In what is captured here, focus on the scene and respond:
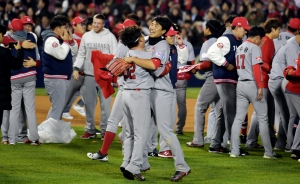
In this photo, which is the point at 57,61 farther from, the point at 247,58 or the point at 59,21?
the point at 247,58

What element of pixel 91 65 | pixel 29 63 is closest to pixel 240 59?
pixel 91 65

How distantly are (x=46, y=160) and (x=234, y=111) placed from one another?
120 inches

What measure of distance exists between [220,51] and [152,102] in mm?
2490

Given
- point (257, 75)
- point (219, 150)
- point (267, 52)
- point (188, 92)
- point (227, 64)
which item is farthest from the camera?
point (188, 92)

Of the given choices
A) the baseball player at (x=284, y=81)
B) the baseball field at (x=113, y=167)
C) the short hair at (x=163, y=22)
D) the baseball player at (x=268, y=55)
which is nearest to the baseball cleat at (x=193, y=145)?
the baseball field at (x=113, y=167)

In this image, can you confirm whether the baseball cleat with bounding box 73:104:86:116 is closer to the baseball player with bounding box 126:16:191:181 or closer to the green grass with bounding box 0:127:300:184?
the green grass with bounding box 0:127:300:184

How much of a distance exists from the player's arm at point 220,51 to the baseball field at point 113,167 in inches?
57.1

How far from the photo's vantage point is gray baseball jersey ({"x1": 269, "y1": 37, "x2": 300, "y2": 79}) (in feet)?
35.3

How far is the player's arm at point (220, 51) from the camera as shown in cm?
1079

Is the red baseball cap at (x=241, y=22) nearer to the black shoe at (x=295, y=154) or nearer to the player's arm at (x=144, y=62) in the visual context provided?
the black shoe at (x=295, y=154)

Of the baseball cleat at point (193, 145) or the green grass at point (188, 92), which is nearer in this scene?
the baseball cleat at point (193, 145)

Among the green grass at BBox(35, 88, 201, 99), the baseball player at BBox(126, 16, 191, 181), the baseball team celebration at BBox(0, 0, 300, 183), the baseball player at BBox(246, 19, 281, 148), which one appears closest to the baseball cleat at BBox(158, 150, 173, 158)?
the baseball team celebration at BBox(0, 0, 300, 183)

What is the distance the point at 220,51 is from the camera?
10844 mm

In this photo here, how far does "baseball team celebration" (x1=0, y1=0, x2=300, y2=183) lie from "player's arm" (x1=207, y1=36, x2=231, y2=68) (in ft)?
0.05
